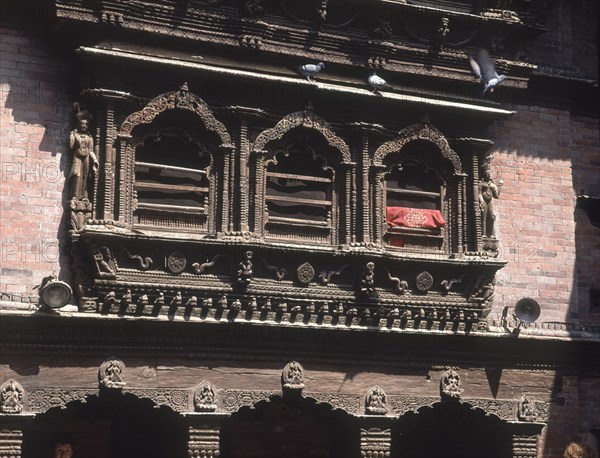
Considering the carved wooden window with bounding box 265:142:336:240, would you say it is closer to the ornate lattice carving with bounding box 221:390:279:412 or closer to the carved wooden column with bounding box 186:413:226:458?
the ornate lattice carving with bounding box 221:390:279:412

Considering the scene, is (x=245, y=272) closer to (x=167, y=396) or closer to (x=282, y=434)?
(x=167, y=396)

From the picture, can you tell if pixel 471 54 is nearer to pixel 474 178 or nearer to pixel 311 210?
pixel 474 178

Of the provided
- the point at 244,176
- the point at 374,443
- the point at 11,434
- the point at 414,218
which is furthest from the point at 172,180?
the point at 374,443

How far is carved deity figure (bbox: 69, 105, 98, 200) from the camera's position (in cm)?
1349

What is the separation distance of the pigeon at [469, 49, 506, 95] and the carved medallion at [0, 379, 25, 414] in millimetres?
7257

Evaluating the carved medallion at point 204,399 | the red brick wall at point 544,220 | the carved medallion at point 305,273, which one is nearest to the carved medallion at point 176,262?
the carved medallion at point 204,399

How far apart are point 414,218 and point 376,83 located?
1.83m

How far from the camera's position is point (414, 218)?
1527cm

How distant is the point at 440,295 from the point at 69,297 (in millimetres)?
4929

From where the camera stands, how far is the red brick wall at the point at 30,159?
1324cm

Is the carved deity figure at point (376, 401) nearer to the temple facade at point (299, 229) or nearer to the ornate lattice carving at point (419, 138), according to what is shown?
the temple facade at point (299, 229)

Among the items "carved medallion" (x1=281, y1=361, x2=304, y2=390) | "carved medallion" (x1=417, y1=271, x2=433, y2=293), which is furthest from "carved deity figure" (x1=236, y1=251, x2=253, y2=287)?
"carved medallion" (x1=417, y1=271, x2=433, y2=293)

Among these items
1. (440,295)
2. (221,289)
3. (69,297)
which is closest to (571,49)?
(440,295)

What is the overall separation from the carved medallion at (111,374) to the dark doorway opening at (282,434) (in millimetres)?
2288
